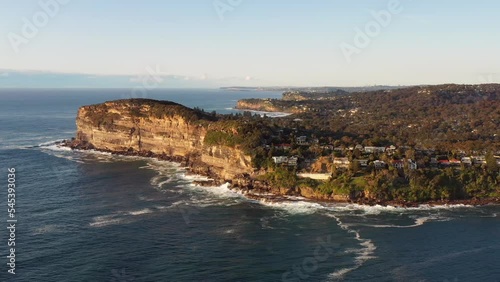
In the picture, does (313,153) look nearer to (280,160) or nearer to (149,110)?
(280,160)

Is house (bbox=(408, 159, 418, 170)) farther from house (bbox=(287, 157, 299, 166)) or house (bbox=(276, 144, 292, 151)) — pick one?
house (bbox=(276, 144, 292, 151))

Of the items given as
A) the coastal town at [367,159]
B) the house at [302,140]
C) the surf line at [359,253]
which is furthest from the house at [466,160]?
the surf line at [359,253]

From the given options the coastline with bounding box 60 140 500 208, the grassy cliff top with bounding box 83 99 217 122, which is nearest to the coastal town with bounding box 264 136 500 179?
the coastline with bounding box 60 140 500 208

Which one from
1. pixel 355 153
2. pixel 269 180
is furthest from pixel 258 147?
pixel 355 153

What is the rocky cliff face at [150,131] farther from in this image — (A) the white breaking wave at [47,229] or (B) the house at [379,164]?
(A) the white breaking wave at [47,229]

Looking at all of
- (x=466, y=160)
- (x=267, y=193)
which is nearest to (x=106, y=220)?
(x=267, y=193)

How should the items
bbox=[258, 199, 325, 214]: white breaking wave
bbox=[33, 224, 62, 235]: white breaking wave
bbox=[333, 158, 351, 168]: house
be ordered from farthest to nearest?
bbox=[333, 158, 351, 168]: house
bbox=[258, 199, 325, 214]: white breaking wave
bbox=[33, 224, 62, 235]: white breaking wave

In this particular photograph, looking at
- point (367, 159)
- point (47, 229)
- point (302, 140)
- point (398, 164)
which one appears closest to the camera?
point (47, 229)
